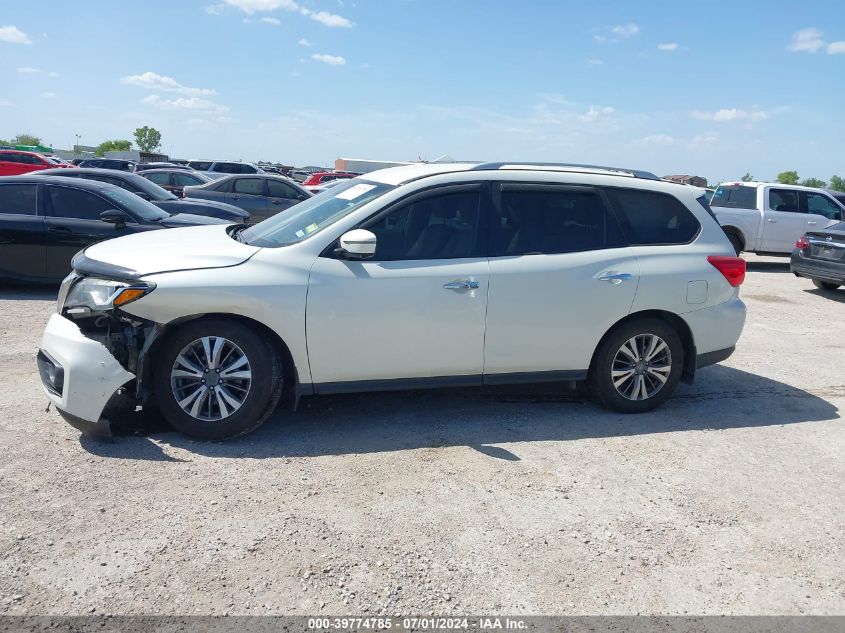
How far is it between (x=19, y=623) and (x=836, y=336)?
8.99 m

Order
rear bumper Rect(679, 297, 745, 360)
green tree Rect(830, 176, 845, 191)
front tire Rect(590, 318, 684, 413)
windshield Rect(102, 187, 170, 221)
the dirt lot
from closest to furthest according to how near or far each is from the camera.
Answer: the dirt lot < front tire Rect(590, 318, 684, 413) < rear bumper Rect(679, 297, 745, 360) < windshield Rect(102, 187, 170, 221) < green tree Rect(830, 176, 845, 191)

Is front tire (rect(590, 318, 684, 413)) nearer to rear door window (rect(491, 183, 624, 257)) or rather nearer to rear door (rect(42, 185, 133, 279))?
rear door window (rect(491, 183, 624, 257))

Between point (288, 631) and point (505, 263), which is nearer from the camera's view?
point (288, 631)

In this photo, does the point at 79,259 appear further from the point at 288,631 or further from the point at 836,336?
the point at 836,336

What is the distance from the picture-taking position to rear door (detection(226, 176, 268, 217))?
1794cm

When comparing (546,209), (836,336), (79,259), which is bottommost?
(836,336)

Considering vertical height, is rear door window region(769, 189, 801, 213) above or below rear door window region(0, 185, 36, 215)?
above

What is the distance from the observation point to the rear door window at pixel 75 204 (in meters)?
Result: 9.30

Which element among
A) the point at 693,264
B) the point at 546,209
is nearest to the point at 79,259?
the point at 546,209

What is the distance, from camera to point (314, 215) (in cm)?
511

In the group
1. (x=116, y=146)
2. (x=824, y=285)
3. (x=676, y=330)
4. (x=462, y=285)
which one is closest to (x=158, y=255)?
(x=462, y=285)

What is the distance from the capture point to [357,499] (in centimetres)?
386

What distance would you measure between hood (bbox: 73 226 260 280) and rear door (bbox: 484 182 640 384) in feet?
A: 5.81

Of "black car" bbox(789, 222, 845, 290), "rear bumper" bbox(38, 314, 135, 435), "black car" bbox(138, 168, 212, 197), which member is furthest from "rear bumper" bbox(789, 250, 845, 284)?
"black car" bbox(138, 168, 212, 197)
